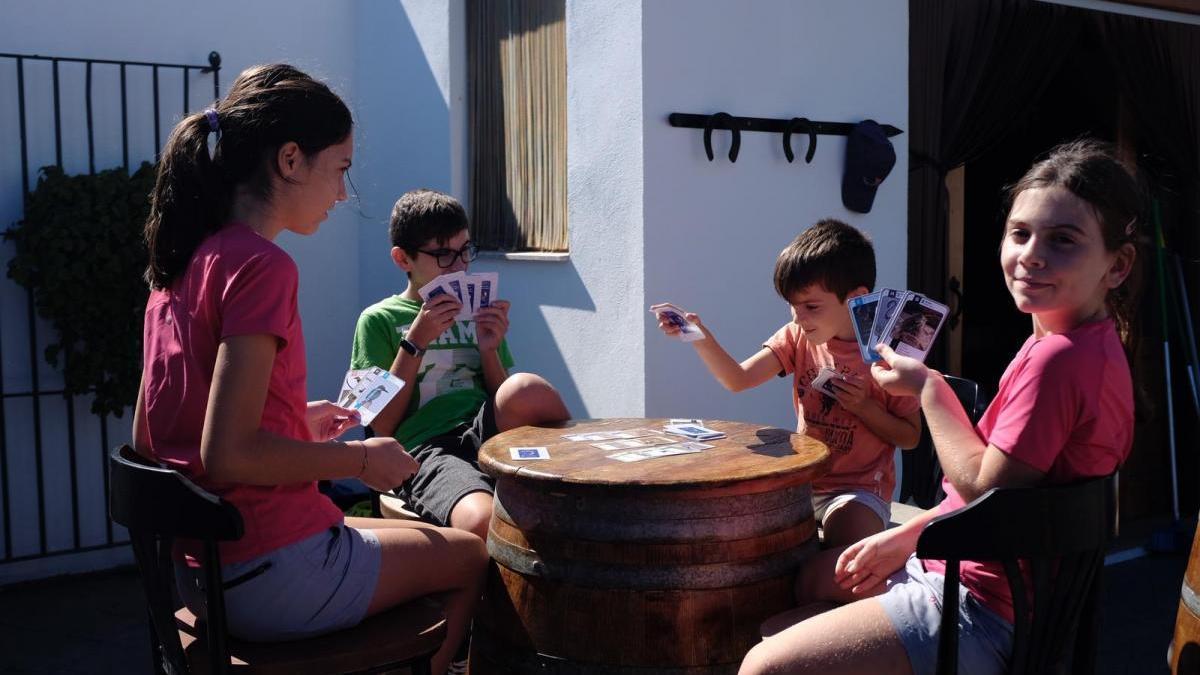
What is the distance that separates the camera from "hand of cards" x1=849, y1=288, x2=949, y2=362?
244 centimetres

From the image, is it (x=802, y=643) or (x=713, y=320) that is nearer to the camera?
(x=802, y=643)

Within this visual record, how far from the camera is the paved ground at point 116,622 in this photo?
4062 millimetres

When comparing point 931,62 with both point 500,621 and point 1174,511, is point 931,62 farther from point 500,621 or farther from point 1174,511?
point 500,621

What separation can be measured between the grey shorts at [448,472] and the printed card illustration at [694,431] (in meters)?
0.55

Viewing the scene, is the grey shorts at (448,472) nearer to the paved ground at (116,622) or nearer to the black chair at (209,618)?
the black chair at (209,618)

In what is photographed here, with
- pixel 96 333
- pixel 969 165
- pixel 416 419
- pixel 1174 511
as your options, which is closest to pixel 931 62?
pixel 969 165

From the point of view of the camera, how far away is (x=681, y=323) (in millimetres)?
3168

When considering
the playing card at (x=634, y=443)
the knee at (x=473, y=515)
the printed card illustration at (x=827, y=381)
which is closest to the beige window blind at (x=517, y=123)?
the knee at (x=473, y=515)

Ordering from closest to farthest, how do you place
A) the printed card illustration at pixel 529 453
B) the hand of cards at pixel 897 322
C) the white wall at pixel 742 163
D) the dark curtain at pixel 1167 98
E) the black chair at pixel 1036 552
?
the black chair at pixel 1036 552
the printed card illustration at pixel 529 453
the hand of cards at pixel 897 322
the white wall at pixel 742 163
the dark curtain at pixel 1167 98

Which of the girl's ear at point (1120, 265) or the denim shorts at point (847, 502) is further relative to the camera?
the denim shorts at point (847, 502)

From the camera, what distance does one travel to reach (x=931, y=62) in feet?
16.2

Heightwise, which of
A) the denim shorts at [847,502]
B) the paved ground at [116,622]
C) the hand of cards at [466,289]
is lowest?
the paved ground at [116,622]

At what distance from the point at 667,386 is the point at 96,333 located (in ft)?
8.96

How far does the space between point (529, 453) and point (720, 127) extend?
2.32m
